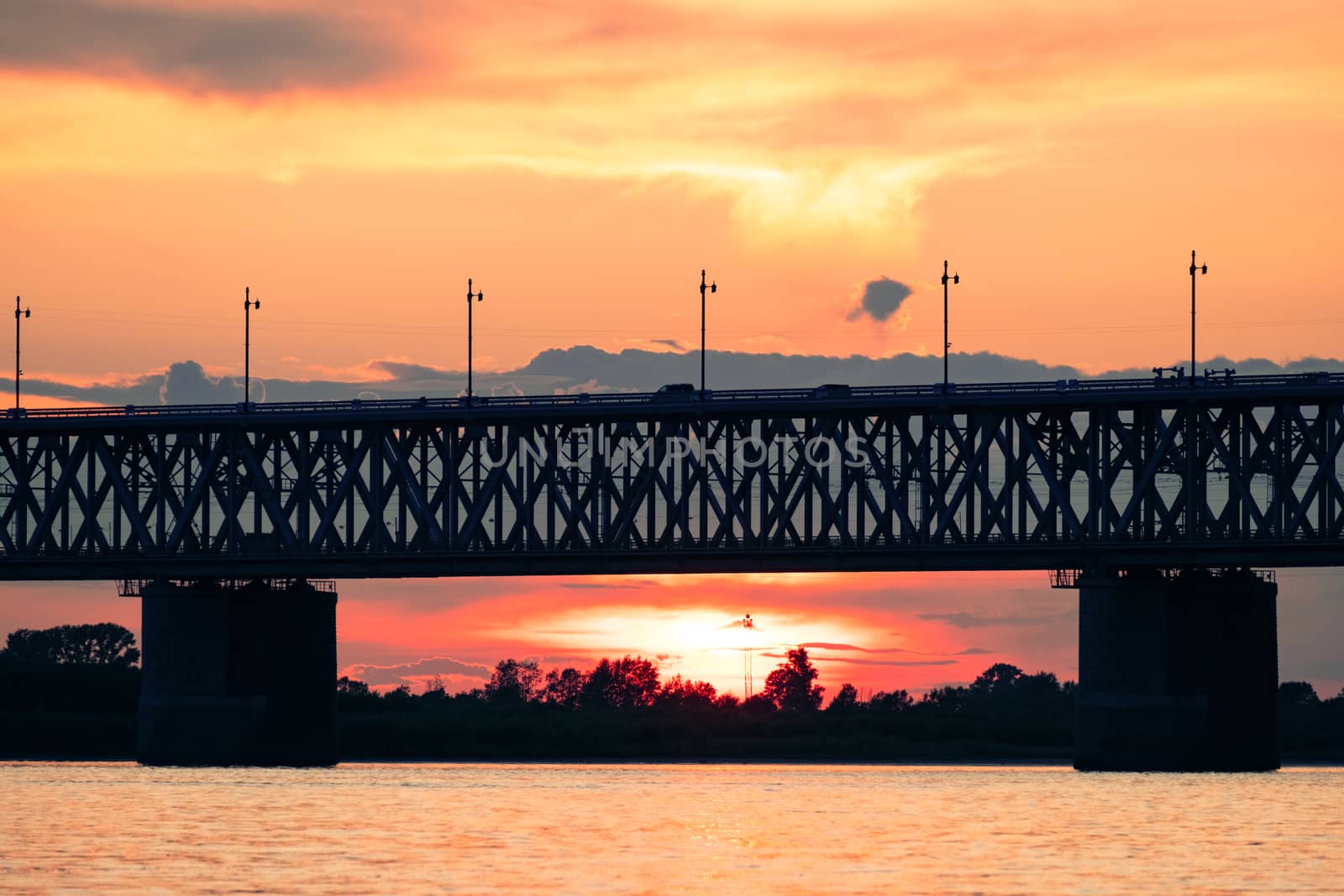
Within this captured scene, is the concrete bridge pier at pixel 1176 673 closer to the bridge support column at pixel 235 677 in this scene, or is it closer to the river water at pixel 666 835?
the river water at pixel 666 835

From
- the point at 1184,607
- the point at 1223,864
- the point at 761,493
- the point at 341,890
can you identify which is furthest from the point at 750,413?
the point at 341,890

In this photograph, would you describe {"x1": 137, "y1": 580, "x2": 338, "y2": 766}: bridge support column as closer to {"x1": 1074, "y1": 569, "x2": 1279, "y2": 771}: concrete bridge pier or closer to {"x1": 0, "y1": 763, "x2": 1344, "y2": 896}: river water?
{"x1": 0, "y1": 763, "x2": 1344, "y2": 896}: river water

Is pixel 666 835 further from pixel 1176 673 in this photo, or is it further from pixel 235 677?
pixel 235 677

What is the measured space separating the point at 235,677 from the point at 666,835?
5499 centimetres

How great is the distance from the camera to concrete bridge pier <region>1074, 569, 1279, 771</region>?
112688 mm

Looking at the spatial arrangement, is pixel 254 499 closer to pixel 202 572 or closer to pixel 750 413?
pixel 202 572

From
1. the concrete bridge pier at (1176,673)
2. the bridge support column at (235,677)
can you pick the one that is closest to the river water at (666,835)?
the concrete bridge pier at (1176,673)

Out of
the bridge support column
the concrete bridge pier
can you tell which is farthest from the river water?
the bridge support column

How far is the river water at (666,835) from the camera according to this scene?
A: 191 feet

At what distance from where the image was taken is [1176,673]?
370 feet

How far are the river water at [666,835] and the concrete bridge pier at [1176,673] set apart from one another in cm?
198

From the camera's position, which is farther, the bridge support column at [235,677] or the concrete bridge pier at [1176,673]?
the bridge support column at [235,677]

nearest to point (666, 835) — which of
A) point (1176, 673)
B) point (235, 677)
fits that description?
point (1176, 673)

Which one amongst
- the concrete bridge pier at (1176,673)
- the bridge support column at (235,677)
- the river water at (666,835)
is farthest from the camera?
the bridge support column at (235,677)
